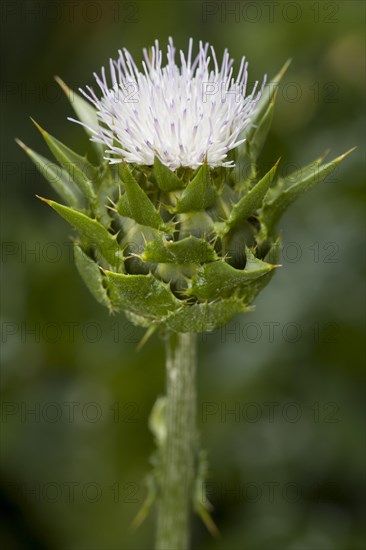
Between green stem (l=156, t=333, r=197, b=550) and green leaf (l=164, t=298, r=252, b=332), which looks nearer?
green leaf (l=164, t=298, r=252, b=332)

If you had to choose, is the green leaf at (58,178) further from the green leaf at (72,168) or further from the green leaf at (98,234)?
the green leaf at (98,234)

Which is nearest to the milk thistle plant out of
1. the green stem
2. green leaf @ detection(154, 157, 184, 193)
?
green leaf @ detection(154, 157, 184, 193)

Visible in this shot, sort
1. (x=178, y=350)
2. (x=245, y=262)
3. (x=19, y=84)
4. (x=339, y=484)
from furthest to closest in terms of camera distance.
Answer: (x=19, y=84) < (x=339, y=484) < (x=178, y=350) < (x=245, y=262)

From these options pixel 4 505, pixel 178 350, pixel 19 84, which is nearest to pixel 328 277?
pixel 178 350

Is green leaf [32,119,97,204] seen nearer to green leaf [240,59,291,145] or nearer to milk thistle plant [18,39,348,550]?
milk thistle plant [18,39,348,550]

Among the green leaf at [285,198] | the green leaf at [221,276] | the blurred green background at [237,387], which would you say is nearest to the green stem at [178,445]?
the green leaf at [221,276]

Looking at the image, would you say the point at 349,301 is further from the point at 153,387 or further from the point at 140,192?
the point at 140,192
